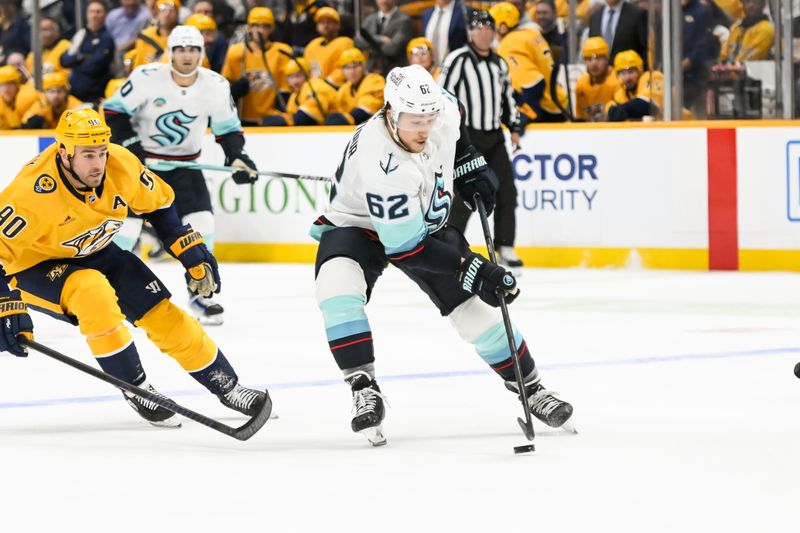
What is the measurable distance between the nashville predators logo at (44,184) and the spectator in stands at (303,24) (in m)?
6.74

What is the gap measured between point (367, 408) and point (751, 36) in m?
5.39

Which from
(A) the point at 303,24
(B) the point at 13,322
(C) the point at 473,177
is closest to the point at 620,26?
(A) the point at 303,24

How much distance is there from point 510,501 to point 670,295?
453 centimetres

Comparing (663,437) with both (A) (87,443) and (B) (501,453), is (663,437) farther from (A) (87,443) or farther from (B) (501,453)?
(A) (87,443)

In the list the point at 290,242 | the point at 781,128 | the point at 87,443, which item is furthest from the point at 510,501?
the point at 290,242

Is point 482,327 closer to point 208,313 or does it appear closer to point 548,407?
point 548,407

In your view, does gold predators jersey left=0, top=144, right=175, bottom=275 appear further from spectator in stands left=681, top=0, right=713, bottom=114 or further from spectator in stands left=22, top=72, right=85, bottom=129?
spectator in stands left=22, top=72, right=85, bottom=129

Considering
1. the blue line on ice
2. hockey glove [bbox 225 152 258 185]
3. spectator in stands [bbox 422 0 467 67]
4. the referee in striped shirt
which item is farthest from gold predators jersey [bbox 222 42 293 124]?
the blue line on ice

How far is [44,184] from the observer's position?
14.8ft

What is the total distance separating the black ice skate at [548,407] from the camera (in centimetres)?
436

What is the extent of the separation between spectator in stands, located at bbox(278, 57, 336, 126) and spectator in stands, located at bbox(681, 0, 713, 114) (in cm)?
261

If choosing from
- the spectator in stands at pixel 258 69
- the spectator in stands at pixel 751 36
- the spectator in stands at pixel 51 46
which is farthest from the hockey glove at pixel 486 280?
the spectator in stands at pixel 51 46

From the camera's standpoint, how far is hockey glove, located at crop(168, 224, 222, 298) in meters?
4.67

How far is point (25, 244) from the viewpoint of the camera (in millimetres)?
4551
